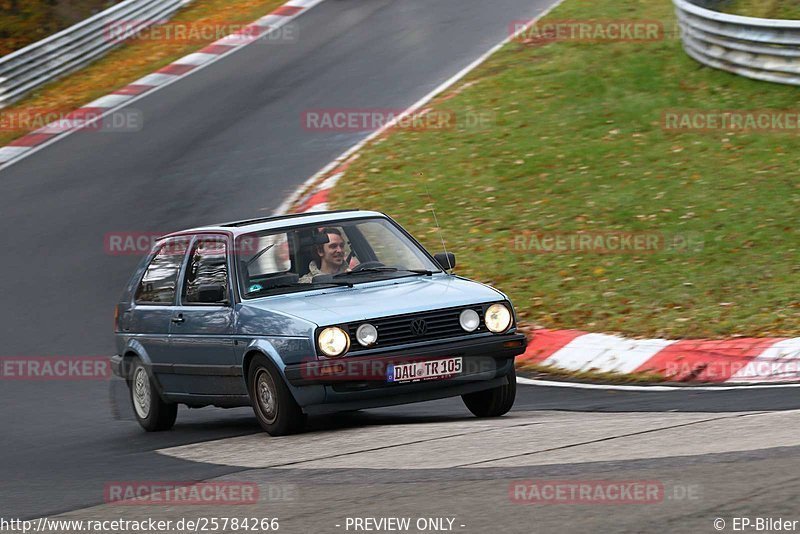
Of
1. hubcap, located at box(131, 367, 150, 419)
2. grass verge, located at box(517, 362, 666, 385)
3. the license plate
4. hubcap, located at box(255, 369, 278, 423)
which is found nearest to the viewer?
the license plate

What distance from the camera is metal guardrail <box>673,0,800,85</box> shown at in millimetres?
18188

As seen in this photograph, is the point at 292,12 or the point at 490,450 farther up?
the point at 292,12

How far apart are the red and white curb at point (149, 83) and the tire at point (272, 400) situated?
1307 cm

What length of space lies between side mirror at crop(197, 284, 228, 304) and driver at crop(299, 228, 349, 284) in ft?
1.87

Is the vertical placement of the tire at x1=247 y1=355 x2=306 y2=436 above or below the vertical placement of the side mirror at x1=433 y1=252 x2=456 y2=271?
below

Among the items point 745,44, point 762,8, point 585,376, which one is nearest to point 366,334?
point 585,376

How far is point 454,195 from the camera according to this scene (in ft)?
54.3

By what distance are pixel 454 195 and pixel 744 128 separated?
3996mm

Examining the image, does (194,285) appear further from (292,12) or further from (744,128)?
(292,12)

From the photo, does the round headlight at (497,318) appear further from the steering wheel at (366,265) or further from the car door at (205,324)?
the car door at (205,324)

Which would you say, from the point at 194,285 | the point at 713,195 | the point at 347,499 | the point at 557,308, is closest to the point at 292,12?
the point at 713,195

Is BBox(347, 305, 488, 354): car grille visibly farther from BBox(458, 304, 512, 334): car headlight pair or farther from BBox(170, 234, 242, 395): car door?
BBox(170, 234, 242, 395): car door

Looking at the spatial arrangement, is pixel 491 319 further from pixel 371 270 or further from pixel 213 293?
pixel 213 293

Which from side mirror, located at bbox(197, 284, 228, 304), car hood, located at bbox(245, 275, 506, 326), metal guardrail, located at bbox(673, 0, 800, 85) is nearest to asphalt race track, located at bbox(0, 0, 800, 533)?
car hood, located at bbox(245, 275, 506, 326)
